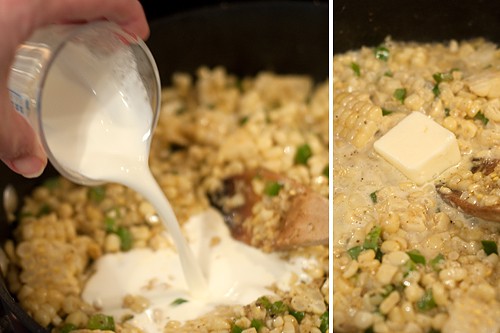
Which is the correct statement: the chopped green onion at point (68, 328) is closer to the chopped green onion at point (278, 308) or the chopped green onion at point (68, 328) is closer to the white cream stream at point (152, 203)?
the white cream stream at point (152, 203)

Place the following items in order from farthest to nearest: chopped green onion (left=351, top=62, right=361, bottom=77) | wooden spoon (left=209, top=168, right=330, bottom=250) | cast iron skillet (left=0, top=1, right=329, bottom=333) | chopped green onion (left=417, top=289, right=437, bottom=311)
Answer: cast iron skillet (left=0, top=1, right=329, bottom=333), wooden spoon (left=209, top=168, right=330, bottom=250), chopped green onion (left=351, top=62, right=361, bottom=77), chopped green onion (left=417, top=289, right=437, bottom=311)

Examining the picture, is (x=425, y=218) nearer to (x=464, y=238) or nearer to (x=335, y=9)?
(x=464, y=238)

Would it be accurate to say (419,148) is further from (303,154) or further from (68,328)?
(68,328)

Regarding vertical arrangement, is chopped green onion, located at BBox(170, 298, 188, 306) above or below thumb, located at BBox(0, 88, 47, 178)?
below

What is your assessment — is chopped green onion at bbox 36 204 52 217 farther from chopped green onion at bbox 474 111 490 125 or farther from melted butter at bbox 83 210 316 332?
chopped green onion at bbox 474 111 490 125

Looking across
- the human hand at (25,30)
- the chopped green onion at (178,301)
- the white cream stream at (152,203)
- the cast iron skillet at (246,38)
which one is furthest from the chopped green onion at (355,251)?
the cast iron skillet at (246,38)

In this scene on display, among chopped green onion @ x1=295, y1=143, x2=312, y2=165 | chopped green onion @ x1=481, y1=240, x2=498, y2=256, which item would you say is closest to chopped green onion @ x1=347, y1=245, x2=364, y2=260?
chopped green onion @ x1=481, y1=240, x2=498, y2=256

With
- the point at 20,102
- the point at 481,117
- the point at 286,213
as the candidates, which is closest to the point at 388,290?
the point at 481,117
